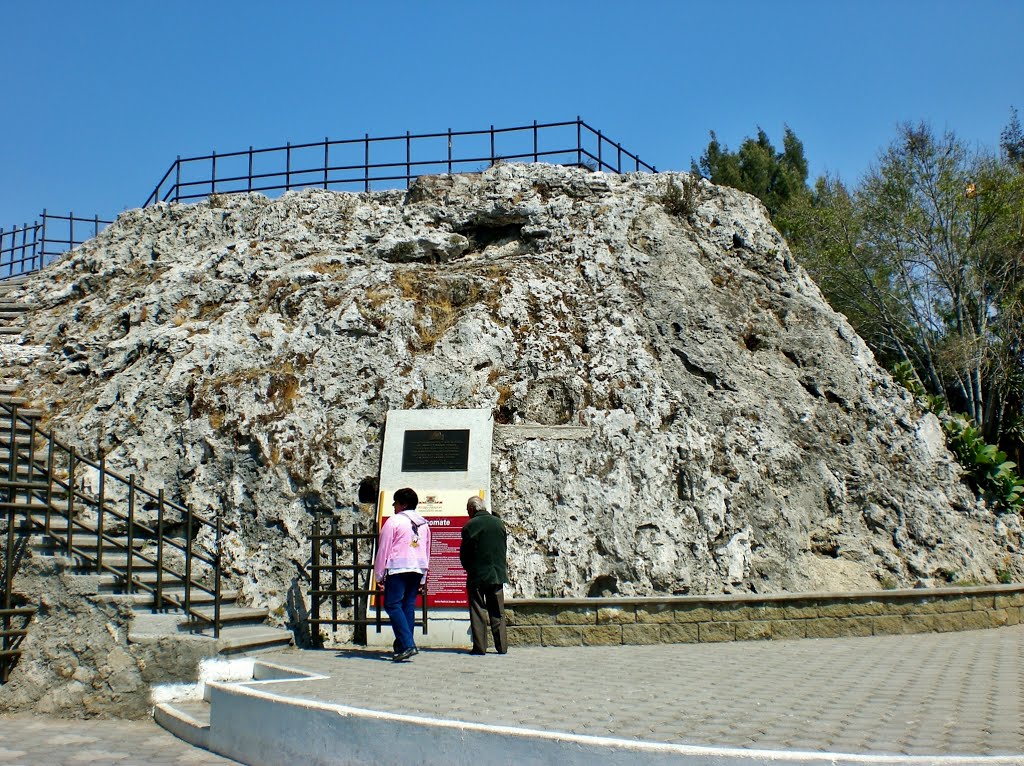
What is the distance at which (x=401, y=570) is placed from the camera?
8.49m

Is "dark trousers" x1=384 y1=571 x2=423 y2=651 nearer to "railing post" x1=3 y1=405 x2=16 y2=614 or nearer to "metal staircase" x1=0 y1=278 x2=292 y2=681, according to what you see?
"metal staircase" x1=0 y1=278 x2=292 y2=681

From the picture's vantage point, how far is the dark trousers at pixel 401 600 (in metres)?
8.48

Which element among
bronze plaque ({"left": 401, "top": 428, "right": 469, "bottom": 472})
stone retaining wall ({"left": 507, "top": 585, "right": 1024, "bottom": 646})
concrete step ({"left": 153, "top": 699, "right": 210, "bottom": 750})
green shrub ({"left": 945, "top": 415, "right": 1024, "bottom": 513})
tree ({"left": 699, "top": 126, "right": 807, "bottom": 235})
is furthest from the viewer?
tree ({"left": 699, "top": 126, "right": 807, "bottom": 235})

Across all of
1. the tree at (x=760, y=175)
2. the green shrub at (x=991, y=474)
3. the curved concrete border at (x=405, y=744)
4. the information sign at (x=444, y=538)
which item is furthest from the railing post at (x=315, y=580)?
the tree at (x=760, y=175)

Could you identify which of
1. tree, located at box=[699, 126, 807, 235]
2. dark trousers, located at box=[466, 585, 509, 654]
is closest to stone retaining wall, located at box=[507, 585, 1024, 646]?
dark trousers, located at box=[466, 585, 509, 654]

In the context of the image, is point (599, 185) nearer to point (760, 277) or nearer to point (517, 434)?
point (760, 277)

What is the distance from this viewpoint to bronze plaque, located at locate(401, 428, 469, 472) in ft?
35.1

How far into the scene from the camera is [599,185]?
48.0 feet

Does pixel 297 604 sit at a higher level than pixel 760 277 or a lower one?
lower

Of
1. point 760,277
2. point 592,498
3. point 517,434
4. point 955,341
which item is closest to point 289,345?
point 517,434

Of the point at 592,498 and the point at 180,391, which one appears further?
the point at 180,391

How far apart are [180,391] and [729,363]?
7527 millimetres

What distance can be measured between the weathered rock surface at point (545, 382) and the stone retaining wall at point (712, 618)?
1.96ft

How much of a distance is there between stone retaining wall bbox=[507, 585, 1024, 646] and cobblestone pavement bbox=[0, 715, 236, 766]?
401cm
